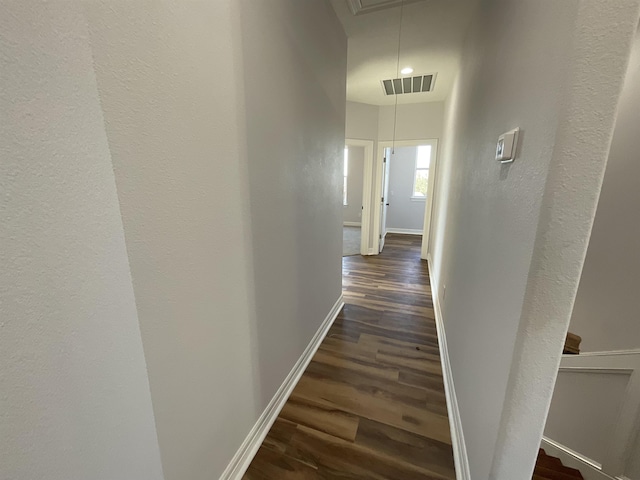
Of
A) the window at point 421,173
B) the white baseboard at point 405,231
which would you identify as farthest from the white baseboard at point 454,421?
the window at point 421,173

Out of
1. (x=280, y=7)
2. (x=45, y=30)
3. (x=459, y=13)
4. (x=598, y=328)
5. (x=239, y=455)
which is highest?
(x=459, y=13)

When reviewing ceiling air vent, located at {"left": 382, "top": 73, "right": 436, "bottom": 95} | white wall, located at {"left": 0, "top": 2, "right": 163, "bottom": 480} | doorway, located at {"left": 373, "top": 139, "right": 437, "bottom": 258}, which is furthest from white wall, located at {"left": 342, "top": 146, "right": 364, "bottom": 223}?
white wall, located at {"left": 0, "top": 2, "right": 163, "bottom": 480}

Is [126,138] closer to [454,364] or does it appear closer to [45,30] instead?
[45,30]

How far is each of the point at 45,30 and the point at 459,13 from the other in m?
2.56

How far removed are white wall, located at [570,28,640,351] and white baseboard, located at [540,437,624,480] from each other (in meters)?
0.78

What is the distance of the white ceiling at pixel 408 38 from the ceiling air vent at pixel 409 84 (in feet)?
0.34

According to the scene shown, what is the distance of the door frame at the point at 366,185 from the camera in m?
4.44

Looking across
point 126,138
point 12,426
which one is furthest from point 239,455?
point 126,138

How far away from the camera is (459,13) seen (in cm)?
200

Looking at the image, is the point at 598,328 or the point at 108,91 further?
the point at 598,328

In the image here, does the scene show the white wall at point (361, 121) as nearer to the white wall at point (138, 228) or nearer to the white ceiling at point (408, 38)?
the white ceiling at point (408, 38)

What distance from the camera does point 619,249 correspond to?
1.77 meters

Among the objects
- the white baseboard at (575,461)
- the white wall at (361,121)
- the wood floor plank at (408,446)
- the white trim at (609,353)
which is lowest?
the white baseboard at (575,461)

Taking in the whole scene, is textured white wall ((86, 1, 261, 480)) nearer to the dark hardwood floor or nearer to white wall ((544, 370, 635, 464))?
the dark hardwood floor
